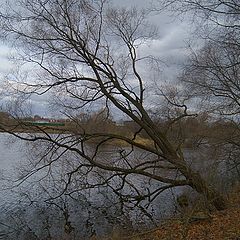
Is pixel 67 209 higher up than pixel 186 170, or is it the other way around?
pixel 186 170

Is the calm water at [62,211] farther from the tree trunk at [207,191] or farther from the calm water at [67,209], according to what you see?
the tree trunk at [207,191]

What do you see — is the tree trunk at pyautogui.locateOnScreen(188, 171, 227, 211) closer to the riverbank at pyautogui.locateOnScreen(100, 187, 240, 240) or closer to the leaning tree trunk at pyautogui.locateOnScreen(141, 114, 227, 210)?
the leaning tree trunk at pyautogui.locateOnScreen(141, 114, 227, 210)

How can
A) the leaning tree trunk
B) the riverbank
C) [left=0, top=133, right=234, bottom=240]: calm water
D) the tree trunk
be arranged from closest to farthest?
1. the riverbank
2. the tree trunk
3. the leaning tree trunk
4. [left=0, top=133, right=234, bottom=240]: calm water

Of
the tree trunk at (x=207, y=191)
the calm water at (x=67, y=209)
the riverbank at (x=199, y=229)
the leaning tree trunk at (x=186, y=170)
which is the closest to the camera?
the riverbank at (x=199, y=229)

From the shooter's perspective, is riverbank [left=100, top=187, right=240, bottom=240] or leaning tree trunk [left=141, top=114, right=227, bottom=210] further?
leaning tree trunk [left=141, top=114, right=227, bottom=210]

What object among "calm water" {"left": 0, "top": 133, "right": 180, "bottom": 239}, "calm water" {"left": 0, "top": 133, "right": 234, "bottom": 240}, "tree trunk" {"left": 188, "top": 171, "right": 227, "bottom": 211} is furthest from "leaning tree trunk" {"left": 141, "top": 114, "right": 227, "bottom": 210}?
"calm water" {"left": 0, "top": 133, "right": 180, "bottom": 239}

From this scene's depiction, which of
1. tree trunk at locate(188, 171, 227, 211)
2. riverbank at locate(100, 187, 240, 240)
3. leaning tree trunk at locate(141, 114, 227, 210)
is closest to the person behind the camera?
riverbank at locate(100, 187, 240, 240)

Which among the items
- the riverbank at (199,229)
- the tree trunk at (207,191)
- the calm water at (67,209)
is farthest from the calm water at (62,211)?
the riverbank at (199,229)

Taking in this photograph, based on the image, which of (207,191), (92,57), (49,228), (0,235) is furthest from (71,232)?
(92,57)

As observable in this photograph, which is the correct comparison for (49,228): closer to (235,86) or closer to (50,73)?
(50,73)

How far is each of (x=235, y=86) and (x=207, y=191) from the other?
5.00 meters

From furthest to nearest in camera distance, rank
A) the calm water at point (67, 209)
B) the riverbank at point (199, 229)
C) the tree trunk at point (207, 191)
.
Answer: the calm water at point (67, 209)
the tree trunk at point (207, 191)
the riverbank at point (199, 229)

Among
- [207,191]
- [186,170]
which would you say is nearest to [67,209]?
[186,170]

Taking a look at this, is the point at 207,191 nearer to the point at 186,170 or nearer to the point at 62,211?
the point at 186,170
